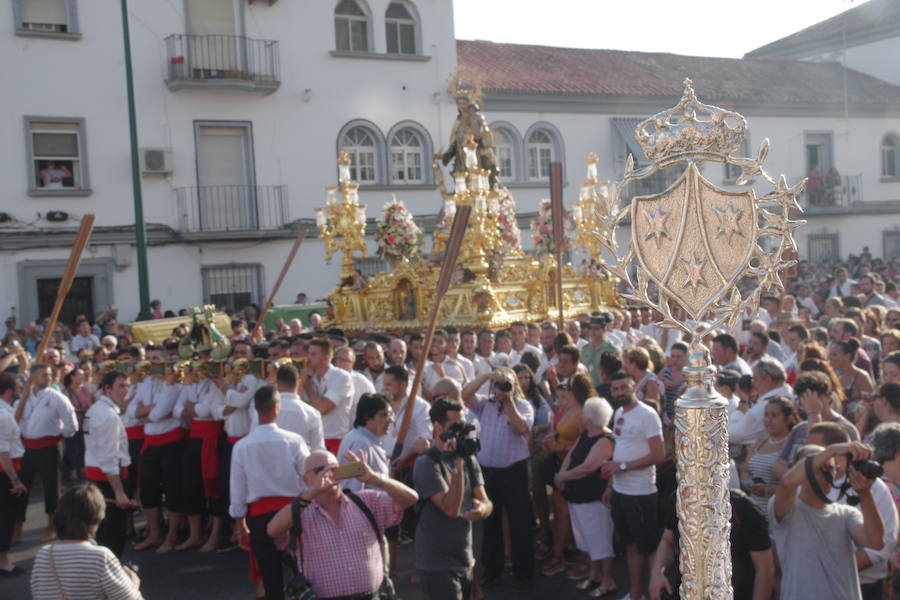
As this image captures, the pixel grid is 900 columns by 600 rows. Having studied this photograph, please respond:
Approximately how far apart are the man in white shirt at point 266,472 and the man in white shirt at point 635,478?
6.77 ft

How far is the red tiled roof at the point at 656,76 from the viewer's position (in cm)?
2688

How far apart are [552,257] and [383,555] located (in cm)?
993

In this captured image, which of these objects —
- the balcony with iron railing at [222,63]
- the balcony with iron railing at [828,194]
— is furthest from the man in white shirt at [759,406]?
the balcony with iron railing at [828,194]

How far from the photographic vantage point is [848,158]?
31.5 m

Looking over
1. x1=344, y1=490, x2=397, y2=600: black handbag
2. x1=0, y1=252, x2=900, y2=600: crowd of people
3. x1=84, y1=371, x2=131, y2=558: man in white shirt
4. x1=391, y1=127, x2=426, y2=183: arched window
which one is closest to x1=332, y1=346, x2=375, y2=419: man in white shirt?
x1=0, y1=252, x2=900, y2=600: crowd of people

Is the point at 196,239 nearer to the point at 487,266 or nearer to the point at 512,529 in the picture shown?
the point at 487,266

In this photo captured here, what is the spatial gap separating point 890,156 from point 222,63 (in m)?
23.3

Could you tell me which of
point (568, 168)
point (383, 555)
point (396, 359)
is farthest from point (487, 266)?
point (568, 168)

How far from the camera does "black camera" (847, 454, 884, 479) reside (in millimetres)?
3461

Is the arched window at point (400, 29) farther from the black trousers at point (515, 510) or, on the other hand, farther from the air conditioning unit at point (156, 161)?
the black trousers at point (515, 510)

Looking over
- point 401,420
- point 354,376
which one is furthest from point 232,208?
point 401,420

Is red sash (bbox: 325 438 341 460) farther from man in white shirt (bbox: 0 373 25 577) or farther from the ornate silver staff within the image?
the ornate silver staff

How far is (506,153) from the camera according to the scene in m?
25.8

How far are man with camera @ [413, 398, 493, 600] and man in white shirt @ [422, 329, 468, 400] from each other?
10.9ft
